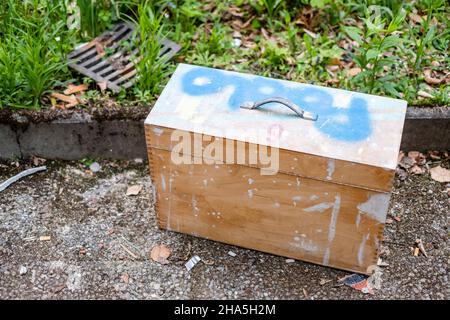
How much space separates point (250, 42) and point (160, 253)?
1721mm

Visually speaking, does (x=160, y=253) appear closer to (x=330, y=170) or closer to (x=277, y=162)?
(x=277, y=162)

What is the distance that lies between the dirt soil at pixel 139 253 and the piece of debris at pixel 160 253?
3cm

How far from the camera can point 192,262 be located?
3.30 metres

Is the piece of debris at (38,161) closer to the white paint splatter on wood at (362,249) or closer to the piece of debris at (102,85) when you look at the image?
the piece of debris at (102,85)

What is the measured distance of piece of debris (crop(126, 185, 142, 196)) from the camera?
12.2 ft

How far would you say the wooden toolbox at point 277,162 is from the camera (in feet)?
9.26

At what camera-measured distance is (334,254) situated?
10.4 feet

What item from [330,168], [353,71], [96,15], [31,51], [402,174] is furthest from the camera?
[96,15]

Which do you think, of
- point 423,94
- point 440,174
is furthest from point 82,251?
point 423,94

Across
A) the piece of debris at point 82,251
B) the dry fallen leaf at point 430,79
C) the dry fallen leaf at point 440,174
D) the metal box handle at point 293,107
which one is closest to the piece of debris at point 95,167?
the piece of debris at point 82,251

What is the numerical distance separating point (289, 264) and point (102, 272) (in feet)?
3.21

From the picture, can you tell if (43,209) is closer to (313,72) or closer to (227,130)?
(227,130)

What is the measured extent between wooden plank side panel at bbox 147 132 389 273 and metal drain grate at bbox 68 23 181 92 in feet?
3.37
